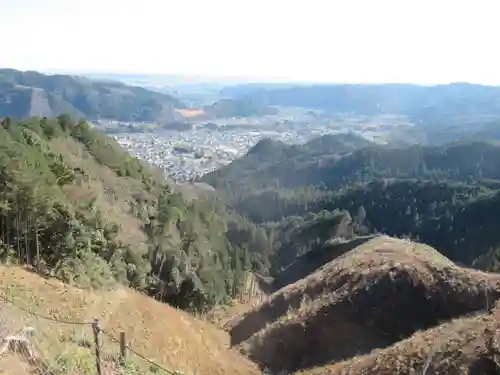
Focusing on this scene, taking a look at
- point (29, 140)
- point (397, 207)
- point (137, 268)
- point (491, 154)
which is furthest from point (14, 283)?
point (491, 154)

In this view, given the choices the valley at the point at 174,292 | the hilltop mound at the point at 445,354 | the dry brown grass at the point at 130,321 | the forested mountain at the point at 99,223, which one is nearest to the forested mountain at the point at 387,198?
the valley at the point at 174,292

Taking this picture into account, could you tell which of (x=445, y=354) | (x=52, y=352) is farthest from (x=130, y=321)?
(x=445, y=354)

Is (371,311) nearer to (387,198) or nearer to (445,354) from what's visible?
(445,354)

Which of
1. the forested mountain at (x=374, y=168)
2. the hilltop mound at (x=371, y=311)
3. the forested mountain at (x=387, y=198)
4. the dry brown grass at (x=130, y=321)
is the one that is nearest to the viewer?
the dry brown grass at (x=130, y=321)

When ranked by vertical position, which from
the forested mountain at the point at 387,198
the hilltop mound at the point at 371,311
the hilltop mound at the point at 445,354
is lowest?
the forested mountain at the point at 387,198

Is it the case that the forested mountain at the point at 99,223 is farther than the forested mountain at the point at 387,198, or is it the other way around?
the forested mountain at the point at 387,198

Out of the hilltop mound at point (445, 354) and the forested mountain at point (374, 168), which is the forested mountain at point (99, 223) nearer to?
the hilltop mound at point (445, 354)
